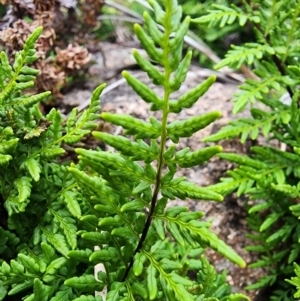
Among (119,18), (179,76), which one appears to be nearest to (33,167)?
(179,76)

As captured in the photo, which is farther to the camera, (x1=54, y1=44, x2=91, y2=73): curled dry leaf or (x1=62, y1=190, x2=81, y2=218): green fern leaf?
(x1=54, y1=44, x2=91, y2=73): curled dry leaf

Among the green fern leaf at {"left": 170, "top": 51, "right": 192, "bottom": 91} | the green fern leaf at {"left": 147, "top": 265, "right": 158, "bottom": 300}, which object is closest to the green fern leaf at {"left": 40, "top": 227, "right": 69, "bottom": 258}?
the green fern leaf at {"left": 147, "top": 265, "right": 158, "bottom": 300}

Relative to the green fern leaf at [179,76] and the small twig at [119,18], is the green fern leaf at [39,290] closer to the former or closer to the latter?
the green fern leaf at [179,76]

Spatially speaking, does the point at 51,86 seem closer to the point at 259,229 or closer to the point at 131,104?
the point at 131,104

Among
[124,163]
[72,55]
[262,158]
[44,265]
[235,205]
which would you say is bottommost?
[235,205]

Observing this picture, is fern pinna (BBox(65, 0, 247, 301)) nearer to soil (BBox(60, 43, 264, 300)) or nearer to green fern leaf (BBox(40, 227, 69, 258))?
green fern leaf (BBox(40, 227, 69, 258))

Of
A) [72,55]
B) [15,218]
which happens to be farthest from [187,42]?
[15,218]

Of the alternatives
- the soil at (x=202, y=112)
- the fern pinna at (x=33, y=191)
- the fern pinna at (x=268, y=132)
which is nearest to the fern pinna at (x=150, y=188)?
the fern pinna at (x=33, y=191)
